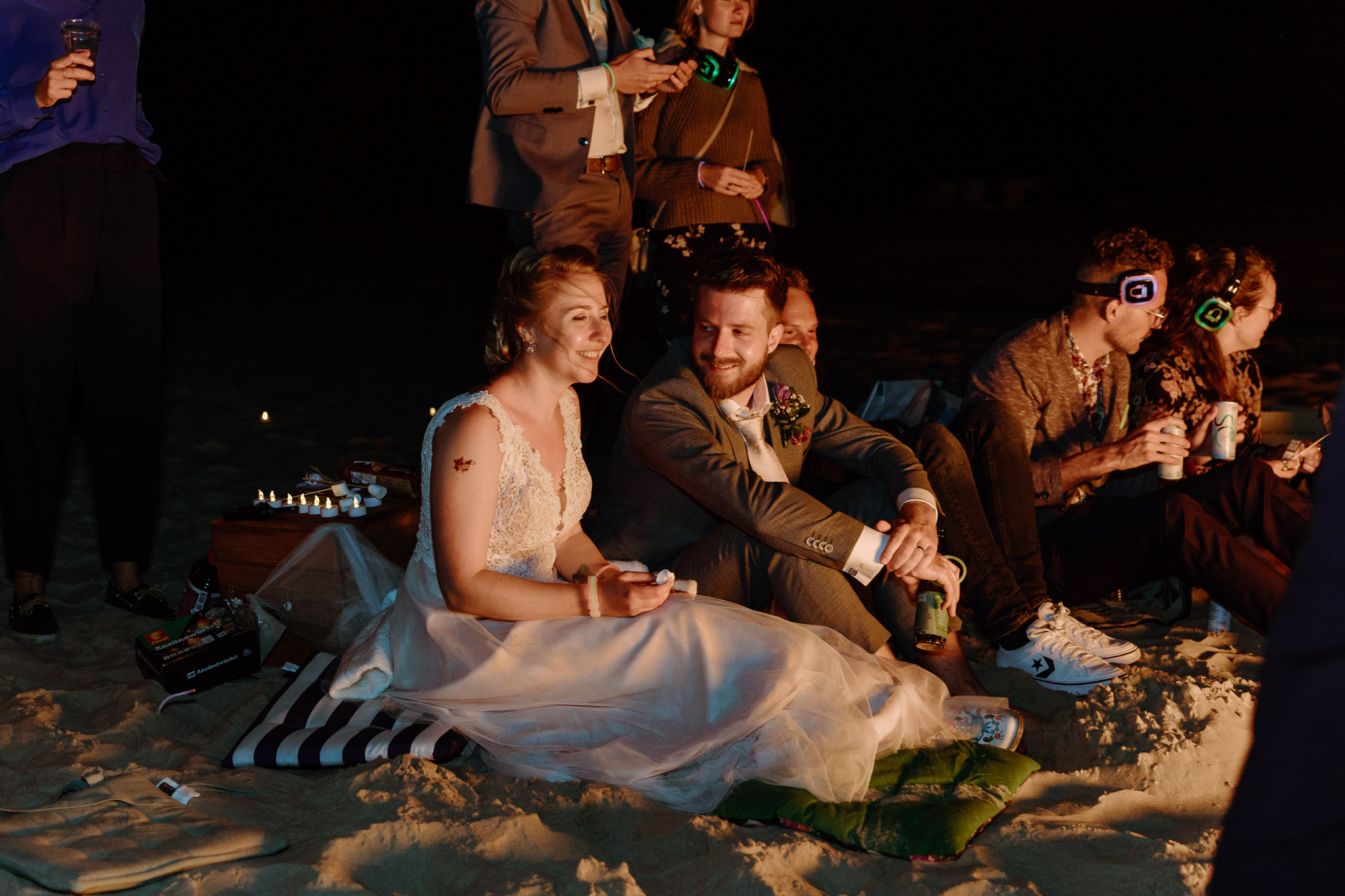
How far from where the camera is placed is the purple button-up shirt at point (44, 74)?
313 cm

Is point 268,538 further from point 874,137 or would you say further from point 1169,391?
point 874,137

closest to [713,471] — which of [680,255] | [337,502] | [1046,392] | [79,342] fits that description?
[337,502]

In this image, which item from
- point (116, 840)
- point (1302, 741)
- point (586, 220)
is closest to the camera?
point (1302, 741)

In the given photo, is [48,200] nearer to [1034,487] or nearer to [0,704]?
[0,704]

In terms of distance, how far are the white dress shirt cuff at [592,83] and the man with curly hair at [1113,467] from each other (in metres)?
1.55

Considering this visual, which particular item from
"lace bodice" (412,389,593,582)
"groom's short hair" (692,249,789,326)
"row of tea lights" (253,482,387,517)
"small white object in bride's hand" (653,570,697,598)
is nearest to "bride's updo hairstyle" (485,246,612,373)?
"lace bodice" (412,389,593,582)

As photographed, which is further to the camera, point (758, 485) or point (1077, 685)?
point (1077, 685)

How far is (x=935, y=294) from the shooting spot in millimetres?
10250

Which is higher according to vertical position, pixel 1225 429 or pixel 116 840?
pixel 1225 429

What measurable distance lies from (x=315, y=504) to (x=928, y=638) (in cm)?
182

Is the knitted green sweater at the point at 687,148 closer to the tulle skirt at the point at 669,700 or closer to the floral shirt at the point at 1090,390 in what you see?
the floral shirt at the point at 1090,390

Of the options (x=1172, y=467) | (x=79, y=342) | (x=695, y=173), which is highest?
(x=695, y=173)

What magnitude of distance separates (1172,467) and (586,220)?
81.8 inches

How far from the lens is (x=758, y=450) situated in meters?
3.16
